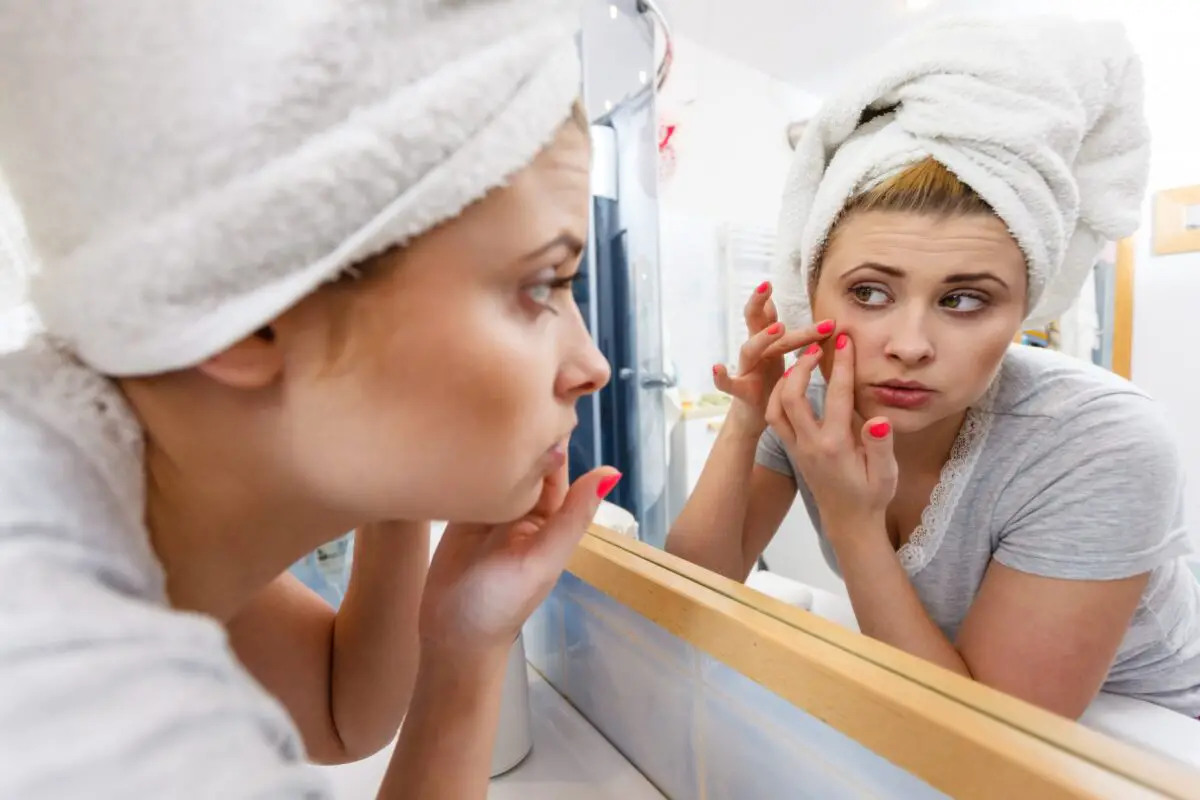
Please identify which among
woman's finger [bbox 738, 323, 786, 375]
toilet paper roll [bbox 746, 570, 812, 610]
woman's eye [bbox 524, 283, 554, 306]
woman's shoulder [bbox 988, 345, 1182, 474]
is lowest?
toilet paper roll [bbox 746, 570, 812, 610]

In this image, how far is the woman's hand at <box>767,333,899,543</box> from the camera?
536 millimetres

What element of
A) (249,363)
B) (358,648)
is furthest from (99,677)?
(358,648)

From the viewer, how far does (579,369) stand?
0.33 meters

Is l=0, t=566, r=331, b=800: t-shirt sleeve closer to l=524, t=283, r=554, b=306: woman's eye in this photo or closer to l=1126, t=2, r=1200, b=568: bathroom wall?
l=524, t=283, r=554, b=306: woman's eye

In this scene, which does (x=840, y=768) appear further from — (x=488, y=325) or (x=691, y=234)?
(x=691, y=234)

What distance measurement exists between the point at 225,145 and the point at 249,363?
8 cm

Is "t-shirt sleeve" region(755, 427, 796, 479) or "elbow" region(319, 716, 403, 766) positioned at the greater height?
"t-shirt sleeve" region(755, 427, 796, 479)

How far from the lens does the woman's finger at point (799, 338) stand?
56 cm

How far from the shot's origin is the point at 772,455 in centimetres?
72

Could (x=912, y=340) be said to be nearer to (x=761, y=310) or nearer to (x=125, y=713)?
(x=761, y=310)

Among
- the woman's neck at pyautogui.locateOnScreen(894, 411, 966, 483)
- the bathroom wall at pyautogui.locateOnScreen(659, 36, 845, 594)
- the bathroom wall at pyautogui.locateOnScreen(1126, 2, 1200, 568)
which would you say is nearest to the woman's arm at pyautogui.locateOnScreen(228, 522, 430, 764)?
the woman's neck at pyautogui.locateOnScreen(894, 411, 966, 483)

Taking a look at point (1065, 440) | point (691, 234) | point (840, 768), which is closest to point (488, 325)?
point (840, 768)

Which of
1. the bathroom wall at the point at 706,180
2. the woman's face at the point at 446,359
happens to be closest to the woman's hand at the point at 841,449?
the woman's face at the point at 446,359

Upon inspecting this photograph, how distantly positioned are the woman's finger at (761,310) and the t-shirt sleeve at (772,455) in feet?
0.38
